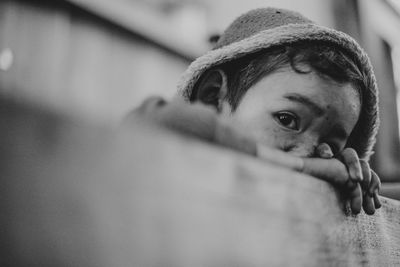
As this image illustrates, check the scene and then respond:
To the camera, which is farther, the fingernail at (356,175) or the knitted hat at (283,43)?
the knitted hat at (283,43)

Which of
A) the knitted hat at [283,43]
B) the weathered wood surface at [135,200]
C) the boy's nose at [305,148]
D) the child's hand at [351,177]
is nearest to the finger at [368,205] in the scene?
the child's hand at [351,177]

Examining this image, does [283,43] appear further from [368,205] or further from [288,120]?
[368,205]

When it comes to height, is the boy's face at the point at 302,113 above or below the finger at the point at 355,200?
above

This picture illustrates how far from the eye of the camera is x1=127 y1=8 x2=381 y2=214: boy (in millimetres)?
758

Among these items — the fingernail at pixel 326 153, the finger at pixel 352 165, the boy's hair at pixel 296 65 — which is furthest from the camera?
the boy's hair at pixel 296 65

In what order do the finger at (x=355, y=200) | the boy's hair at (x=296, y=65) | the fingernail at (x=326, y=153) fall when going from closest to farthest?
1. the finger at (x=355, y=200)
2. the fingernail at (x=326, y=153)
3. the boy's hair at (x=296, y=65)

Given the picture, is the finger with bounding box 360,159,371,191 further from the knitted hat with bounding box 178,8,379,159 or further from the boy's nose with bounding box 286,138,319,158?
the knitted hat with bounding box 178,8,379,159

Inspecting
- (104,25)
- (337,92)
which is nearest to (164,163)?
(337,92)

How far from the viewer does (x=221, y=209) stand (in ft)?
0.88

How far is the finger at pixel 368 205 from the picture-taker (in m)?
0.44

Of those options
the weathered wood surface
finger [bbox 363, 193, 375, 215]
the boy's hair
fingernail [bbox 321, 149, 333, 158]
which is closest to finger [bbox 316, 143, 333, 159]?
fingernail [bbox 321, 149, 333, 158]

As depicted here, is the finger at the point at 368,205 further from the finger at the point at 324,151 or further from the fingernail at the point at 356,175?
the finger at the point at 324,151

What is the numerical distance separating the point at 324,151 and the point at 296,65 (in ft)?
0.59

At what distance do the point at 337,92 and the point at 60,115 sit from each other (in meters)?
0.65
